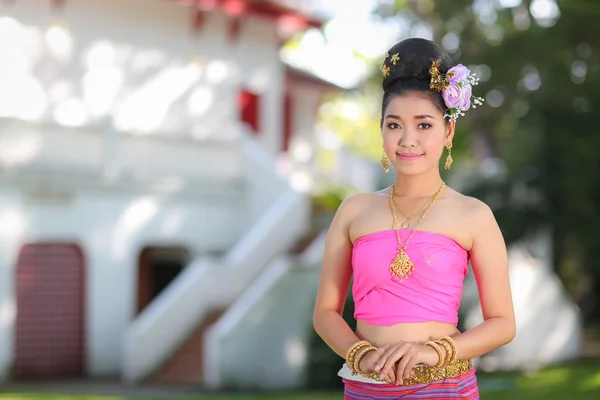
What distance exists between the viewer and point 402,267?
Answer: 3201mm

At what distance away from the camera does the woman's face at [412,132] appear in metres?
3.31

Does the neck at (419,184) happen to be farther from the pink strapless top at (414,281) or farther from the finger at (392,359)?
the finger at (392,359)

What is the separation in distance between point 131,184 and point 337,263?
13.6 m

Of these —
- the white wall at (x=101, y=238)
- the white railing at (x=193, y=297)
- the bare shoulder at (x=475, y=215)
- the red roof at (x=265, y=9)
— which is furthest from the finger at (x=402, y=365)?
the red roof at (x=265, y=9)

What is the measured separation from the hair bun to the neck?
0.34 metres

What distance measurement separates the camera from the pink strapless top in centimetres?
320

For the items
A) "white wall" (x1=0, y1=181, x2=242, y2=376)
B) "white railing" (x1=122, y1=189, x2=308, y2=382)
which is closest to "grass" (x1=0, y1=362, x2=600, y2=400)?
"white railing" (x1=122, y1=189, x2=308, y2=382)

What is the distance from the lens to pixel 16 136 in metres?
15.6

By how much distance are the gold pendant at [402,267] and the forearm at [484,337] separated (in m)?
0.27

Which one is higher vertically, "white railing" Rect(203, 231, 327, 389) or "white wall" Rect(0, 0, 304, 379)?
"white wall" Rect(0, 0, 304, 379)

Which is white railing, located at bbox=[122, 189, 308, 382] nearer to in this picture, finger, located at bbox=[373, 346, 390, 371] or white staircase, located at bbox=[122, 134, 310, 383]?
white staircase, located at bbox=[122, 134, 310, 383]

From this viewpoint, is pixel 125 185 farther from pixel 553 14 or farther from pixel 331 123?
pixel 331 123

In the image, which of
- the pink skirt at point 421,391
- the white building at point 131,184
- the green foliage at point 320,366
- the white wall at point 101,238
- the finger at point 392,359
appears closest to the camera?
the finger at point 392,359

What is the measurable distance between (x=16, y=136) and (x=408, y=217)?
13.3m
